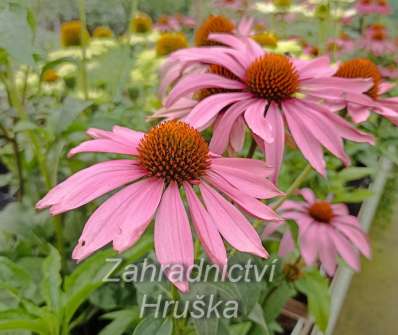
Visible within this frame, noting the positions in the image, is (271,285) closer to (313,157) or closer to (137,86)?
(313,157)

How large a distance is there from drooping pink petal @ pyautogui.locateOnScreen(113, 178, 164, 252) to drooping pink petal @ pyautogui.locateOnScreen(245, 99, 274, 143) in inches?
4.4

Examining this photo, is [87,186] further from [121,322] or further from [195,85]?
[121,322]

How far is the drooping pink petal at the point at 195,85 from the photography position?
0.57 m

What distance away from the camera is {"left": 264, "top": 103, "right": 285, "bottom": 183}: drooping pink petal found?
19.8 inches

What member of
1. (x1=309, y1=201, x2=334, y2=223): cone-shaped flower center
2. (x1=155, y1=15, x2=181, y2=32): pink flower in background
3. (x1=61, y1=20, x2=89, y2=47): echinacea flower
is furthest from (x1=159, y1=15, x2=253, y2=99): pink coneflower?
(x1=155, y1=15, x2=181, y2=32): pink flower in background

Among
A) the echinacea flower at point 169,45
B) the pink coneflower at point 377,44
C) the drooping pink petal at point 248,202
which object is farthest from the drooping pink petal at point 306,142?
the pink coneflower at point 377,44

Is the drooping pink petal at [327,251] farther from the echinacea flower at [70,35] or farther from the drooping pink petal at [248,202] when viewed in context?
the echinacea flower at [70,35]

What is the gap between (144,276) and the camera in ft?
1.95

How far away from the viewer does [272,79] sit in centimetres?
57

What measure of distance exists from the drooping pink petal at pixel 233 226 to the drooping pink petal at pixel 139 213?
0.16 feet

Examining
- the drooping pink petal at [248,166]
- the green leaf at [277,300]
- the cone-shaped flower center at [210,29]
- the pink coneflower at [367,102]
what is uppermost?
the cone-shaped flower center at [210,29]

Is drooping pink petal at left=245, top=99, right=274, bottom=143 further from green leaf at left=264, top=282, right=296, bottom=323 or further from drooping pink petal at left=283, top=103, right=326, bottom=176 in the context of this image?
green leaf at left=264, top=282, right=296, bottom=323

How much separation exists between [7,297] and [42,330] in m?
0.12

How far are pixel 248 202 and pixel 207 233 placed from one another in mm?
57
